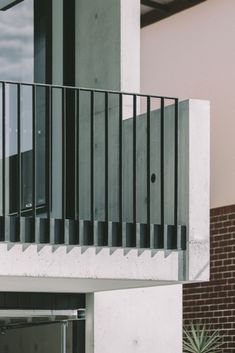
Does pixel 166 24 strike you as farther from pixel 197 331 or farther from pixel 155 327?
pixel 155 327

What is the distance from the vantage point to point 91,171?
33.4 ft

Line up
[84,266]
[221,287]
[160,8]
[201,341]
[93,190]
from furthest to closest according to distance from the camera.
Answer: [160,8] < [221,287] < [201,341] < [93,190] < [84,266]

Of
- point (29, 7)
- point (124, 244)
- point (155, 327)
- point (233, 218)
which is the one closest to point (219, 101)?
point (233, 218)

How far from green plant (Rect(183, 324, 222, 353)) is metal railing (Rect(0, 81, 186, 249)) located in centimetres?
656

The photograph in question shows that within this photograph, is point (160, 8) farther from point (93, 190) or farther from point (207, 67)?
point (93, 190)

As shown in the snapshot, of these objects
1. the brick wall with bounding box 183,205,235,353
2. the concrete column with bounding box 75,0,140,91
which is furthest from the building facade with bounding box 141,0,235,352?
the concrete column with bounding box 75,0,140,91

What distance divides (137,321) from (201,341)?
6751 mm

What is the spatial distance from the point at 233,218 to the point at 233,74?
7.21 feet

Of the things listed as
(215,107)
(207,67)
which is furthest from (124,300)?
(207,67)

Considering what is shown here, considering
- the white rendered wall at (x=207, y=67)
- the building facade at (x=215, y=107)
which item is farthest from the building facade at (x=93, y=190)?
the white rendered wall at (x=207, y=67)

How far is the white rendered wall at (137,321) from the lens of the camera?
37.6ft

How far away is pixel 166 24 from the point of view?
2023 centimetres

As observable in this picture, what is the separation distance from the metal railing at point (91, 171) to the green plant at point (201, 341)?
6.56 m

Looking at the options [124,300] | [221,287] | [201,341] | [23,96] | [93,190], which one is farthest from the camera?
[221,287]
